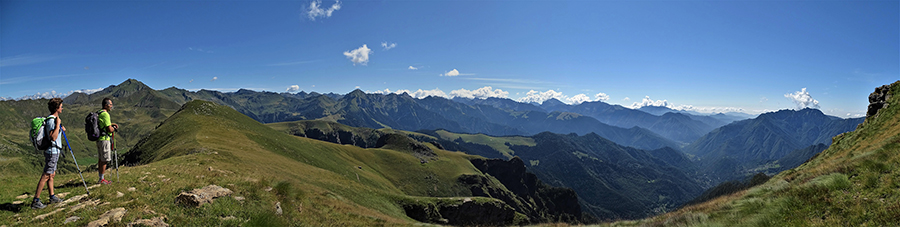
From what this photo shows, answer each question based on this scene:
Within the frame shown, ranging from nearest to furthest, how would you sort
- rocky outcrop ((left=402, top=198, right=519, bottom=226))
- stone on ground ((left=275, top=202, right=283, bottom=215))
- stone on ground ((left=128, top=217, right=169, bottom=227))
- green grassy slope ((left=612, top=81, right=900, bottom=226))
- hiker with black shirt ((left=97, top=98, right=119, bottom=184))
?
green grassy slope ((left=612, top=81, right=900, bottom=226)) < stone on ground ((left=128, top=217, right=169, bottom=227)) < hiker with black shirt ((left=97, top=98, right=119, bottom=184)) < stone on ground ((left=275, top=202, right=283, bottom=215)) < rocky outcrop ((left=402, top=198, right=519, bottom=226))

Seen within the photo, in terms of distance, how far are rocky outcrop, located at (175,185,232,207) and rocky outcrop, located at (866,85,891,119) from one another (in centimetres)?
6517

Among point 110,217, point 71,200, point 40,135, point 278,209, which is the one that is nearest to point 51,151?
point 40,135

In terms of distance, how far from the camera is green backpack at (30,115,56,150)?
38.0ft

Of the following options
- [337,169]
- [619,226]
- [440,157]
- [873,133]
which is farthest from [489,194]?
[619,226]

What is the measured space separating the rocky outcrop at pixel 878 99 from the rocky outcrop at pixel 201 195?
65.2 m

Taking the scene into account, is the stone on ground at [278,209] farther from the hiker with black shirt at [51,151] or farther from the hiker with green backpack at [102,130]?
the hiker with black shirt at [51,151]

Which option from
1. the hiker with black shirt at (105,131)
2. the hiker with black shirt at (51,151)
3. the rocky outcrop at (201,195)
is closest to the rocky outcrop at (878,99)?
the rocky outcrop at (201,195)

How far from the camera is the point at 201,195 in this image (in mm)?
14438

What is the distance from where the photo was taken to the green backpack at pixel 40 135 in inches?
456

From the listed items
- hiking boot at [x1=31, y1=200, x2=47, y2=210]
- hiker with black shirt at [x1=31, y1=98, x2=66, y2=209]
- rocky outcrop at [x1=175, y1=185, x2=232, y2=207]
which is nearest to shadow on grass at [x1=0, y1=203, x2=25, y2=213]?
hiking boot at [x1=31, y1=200, x2=47, y2=210]

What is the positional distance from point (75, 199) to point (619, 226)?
23838mm

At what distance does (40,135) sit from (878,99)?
75.6 m

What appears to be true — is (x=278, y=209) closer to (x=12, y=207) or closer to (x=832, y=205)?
(x=12, y=207)

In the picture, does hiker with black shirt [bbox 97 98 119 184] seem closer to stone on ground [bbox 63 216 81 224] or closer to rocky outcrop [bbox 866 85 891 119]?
stone on ground [bbox 63 216 81 224]
